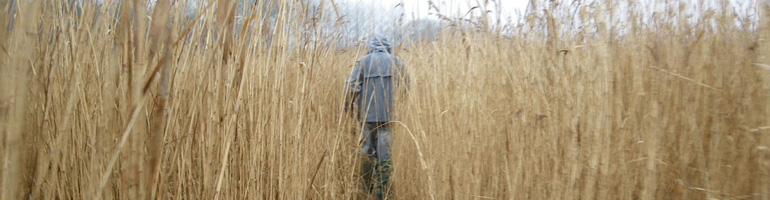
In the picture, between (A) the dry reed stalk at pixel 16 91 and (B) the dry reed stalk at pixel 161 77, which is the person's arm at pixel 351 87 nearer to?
(B) the dry reed stalk at pixel 161 77

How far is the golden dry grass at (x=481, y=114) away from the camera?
0.95 metres

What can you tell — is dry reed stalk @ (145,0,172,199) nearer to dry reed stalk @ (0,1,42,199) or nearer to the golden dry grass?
the golden dry grass

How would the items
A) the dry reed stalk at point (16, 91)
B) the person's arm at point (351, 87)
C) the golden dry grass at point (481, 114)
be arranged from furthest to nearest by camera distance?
the person's arm at point (351, 87) → the golden dry grass at point (481, 114) → the dry reed stalk at point (16, 91)

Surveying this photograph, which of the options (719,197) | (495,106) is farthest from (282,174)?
(719,197)

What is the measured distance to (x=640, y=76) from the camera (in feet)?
4.56

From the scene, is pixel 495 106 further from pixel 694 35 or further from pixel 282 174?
pixel 282 174

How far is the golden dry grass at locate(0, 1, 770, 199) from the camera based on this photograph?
3.11 feet

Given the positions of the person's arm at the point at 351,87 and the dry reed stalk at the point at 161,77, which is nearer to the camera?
the dry reed stalk at the point at 161,77

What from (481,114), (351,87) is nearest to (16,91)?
(481,114)

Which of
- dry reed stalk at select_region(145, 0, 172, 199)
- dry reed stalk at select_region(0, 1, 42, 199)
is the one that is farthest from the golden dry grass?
dry reed stalk at select_region(0, 1, 42, 199)

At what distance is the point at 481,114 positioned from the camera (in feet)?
5.81

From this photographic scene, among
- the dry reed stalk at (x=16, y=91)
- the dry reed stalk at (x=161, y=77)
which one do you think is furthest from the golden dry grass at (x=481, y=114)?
the dry reed stalk at (x=16, y=91)

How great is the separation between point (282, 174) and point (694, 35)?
1380mm

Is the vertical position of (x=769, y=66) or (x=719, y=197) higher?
(x=769, y=66)
